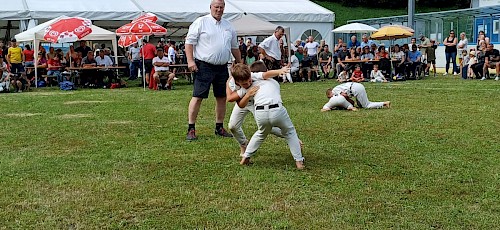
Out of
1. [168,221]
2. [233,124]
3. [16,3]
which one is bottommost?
[168,221]

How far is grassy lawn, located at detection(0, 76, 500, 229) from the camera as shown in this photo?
4023mm

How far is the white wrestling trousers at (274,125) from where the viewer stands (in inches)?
211

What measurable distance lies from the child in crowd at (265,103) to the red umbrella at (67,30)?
43.8ft

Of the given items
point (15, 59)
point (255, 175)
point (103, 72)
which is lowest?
point (255, 175)

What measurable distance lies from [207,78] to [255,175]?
214cm

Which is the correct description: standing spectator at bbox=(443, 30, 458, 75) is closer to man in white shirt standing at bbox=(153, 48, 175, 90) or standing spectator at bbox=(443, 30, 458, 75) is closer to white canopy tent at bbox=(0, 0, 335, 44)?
white canopy tent at bbox=(0, 0, 335, 44)

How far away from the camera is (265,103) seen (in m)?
5.35

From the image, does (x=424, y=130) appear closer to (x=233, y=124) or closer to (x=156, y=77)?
(x=233, y=124)

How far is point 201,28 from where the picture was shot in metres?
7.07

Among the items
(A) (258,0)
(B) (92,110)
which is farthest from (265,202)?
(A) (258,0)

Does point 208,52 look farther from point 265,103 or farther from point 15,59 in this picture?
point 15,59

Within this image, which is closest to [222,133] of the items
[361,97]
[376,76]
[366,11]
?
[361,97]

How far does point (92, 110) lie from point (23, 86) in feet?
25.9

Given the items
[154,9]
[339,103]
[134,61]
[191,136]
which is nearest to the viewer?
[191,136]
